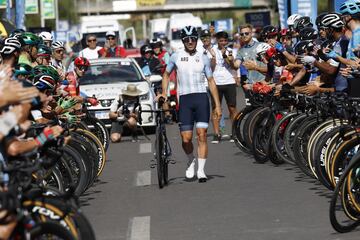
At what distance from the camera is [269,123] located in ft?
53.5

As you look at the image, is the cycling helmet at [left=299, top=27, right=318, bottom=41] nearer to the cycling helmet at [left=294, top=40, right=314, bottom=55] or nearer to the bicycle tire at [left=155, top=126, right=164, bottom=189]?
the cycling helmet at [left=294, top=40, right=314, bottom=55]

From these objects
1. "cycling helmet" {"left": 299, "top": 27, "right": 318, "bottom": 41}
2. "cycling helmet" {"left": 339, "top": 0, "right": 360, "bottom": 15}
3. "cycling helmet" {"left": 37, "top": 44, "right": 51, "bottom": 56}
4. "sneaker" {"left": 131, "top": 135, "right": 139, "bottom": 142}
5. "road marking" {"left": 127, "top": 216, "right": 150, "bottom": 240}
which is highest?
"cycling helmet" {"left": 339, "top": 0, "right": 360, "bottom": 15}

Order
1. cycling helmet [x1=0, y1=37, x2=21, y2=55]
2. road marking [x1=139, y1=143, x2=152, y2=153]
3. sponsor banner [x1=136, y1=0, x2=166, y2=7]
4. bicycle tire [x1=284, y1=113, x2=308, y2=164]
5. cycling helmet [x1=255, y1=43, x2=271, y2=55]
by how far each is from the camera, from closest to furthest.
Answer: cycling helmet [x1=0, y1=37, x2=21, y2=55] → bicycle tire [x1=284, y1=113, x2=308, y2=164] → cycling helmet [x1=255, y1=43, x2=271, y2=55] → road marking [x1=139, y1=143, x2=152, y2=153] → sponsor banner [x1=136, y1=0, x2=166, y2=7]

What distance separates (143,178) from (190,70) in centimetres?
159

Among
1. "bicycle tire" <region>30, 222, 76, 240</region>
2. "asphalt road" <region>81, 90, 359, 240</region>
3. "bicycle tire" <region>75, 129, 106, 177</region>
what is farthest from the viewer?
"bicycle tire" <region>75, 129, 106, 177</region>

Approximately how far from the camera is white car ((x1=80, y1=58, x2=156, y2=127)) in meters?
23.1

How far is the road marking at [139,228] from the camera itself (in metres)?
10.6

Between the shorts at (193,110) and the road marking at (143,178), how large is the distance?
32.2 inches

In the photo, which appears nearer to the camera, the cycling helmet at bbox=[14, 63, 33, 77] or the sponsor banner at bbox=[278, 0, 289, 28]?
the cycling helmet at bbox=[14, 63, 33, 77]

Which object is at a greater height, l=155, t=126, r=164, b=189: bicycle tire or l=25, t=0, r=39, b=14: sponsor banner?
l=25, t=0, r=39, b=14: sponsor banner

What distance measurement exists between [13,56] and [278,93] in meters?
4.82

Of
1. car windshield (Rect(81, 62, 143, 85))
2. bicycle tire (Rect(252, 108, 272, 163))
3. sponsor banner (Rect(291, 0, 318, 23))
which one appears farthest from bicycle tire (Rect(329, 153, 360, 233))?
sponsor banner (Rect(291, 0, 318, 23))

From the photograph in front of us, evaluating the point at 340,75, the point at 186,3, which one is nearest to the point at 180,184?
the point at 340,75

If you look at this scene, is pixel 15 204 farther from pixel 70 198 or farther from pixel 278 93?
pixel 278 93
